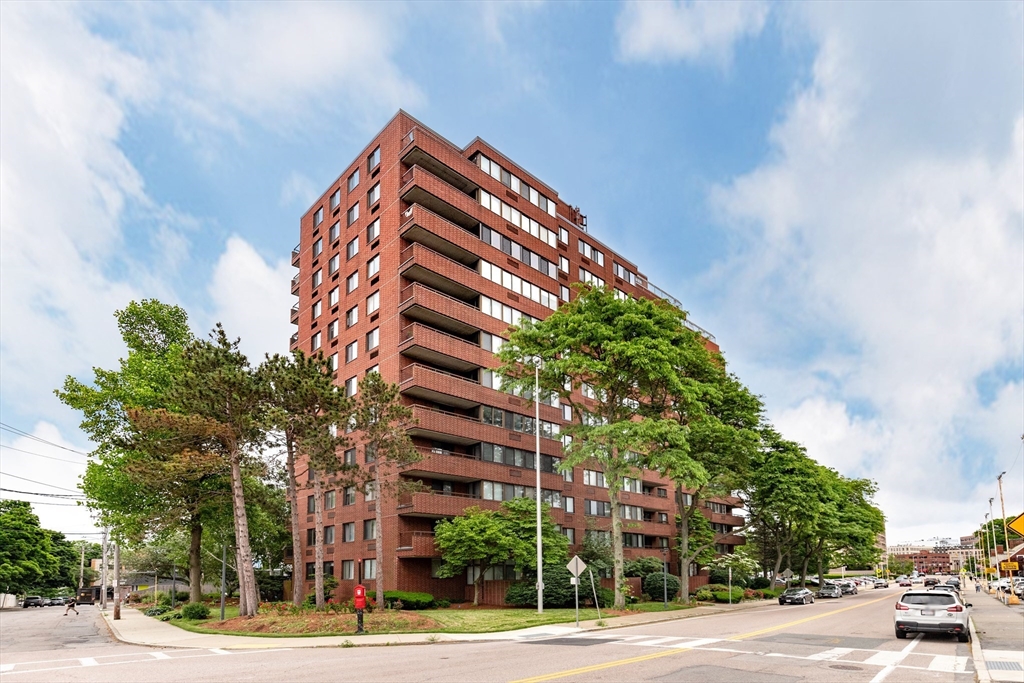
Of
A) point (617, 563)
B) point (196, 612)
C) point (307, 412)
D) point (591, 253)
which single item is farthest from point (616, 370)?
point (591, 253)

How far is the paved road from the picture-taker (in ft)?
46.6

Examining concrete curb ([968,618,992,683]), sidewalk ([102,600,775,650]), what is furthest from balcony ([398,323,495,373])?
concrete curb ([968,618,992,683])

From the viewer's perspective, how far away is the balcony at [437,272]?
42.2m

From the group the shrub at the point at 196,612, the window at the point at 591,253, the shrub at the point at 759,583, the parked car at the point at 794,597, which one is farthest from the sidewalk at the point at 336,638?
the shrub at the point at 759,583

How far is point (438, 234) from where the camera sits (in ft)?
143

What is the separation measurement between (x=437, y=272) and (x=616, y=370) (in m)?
12.7

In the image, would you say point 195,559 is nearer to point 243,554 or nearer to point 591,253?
point 243,554

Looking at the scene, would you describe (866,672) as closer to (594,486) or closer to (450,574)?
(450,574)

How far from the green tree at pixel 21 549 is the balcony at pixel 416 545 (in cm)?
5669

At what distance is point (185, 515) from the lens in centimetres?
3978

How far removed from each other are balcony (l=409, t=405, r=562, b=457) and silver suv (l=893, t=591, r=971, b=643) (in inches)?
964

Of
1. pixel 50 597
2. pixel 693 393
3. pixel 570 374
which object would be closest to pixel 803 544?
pixel 693 393

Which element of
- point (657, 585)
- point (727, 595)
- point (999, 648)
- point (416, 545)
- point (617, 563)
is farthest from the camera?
point (727, 595)

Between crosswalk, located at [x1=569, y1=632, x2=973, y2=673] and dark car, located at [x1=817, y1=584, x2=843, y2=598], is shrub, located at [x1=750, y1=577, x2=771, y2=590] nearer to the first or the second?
dark car, located at [x1=817, y1=584, x2=843, y2=598]
